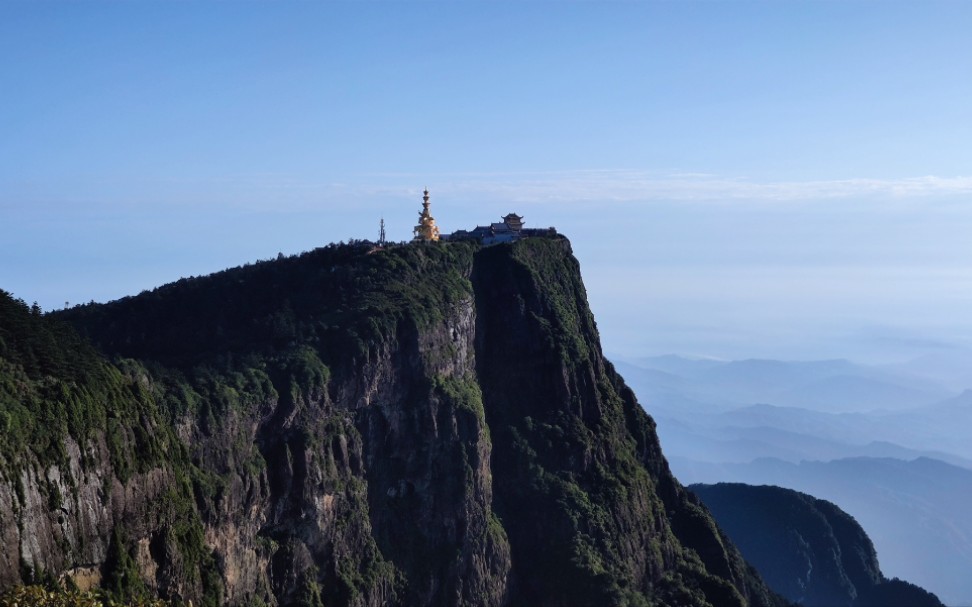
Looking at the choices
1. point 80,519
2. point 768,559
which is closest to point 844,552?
point 768,559

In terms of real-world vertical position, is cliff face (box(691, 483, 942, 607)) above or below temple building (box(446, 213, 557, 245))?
below

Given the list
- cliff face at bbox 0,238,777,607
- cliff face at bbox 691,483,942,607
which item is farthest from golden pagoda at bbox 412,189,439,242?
cliff face at bbox 691,483,942,607

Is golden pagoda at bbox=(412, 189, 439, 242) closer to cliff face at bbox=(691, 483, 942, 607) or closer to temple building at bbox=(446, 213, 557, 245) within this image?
temple building at bbox=(446, 213, 557, 245)

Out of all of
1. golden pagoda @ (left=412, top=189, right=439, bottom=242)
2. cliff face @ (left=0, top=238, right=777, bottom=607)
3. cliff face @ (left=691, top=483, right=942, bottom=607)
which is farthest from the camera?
cliff face @ (left=691, top=483, right=942, bottom=607)

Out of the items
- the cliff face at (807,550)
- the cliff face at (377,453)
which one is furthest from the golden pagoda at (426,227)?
the cliff face at (807,550)

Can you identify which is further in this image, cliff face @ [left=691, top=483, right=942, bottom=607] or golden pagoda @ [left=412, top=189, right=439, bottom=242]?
cliff face @ [left=691, top=483, right=942, bottom=607]

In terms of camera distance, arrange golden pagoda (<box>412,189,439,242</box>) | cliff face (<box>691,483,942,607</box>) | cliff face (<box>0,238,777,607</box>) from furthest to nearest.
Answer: cliff face (<box>691,483,942,607</box>) → golden pagoda (<box>412,189,439,242</box>) → cliff face (<box>0,238,777,607</box>)

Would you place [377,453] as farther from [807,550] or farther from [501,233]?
[807,550]

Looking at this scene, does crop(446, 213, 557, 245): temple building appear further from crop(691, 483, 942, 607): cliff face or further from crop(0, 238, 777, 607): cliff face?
crop(691, 483, 942, 607): cliff face
